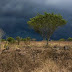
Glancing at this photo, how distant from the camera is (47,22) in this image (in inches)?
1610

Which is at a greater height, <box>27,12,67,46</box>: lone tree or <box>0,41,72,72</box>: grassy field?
<box>27,12,67,46</box>: lone tree

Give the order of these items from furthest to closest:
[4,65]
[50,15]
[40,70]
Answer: [50,15] → [4,65] → [40,70]

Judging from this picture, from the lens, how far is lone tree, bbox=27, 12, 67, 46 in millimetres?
40784

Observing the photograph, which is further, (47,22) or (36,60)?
(47,22)

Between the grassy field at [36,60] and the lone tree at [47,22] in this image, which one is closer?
the grassy field at [36,60]

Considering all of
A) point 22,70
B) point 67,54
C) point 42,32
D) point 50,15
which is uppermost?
point 50,15

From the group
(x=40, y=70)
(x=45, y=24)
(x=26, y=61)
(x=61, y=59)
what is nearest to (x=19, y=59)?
(x=26, y=61)

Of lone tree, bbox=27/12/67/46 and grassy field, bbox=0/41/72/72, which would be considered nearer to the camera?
grassy field, bbox=0/41/72/72

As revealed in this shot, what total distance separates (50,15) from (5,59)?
25.4 metres

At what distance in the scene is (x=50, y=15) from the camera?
4097 cm

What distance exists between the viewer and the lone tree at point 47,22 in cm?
4078

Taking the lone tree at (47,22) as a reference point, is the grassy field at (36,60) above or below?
below

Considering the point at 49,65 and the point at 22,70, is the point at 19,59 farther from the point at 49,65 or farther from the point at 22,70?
the point at 49,65

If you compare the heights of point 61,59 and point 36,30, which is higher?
point 36,30
